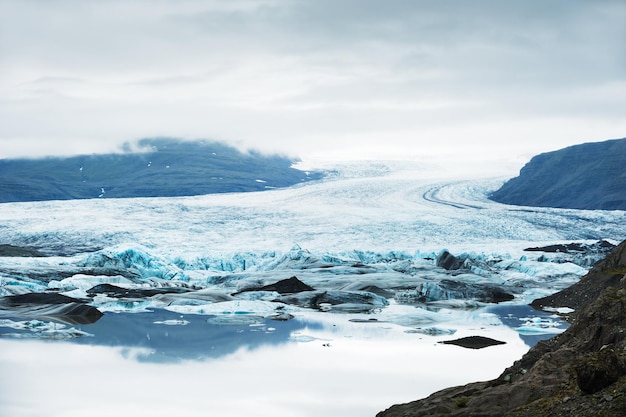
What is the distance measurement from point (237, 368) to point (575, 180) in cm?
3990

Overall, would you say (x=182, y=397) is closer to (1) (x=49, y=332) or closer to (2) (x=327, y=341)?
(2) (x=327, y=341)

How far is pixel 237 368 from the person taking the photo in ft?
34.2

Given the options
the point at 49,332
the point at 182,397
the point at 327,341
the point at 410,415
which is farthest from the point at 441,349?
the point at 49,332

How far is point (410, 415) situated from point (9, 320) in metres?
10.8

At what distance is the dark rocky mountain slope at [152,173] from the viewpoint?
53125mm

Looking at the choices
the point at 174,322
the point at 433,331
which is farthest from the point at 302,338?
the point at 174,322

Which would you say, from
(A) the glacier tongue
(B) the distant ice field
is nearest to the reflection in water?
(A) the glacier tongue

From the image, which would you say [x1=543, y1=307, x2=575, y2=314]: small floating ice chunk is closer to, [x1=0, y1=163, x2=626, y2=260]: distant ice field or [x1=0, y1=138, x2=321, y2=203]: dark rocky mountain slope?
[x1=0, y1=163, x2=626, y2=260]: distant ice field

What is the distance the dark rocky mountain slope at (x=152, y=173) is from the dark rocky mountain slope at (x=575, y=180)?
57.3 feet

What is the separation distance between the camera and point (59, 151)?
7156cm

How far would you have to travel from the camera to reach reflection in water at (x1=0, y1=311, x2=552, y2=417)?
28.1 ft

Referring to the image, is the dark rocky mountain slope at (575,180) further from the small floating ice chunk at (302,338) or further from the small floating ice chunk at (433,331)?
the small floating ice chunk at (302,338)

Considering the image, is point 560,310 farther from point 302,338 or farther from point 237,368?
point 237,368

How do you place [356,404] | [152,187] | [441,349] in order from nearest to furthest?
[356,404], [441,349], [152,187]
